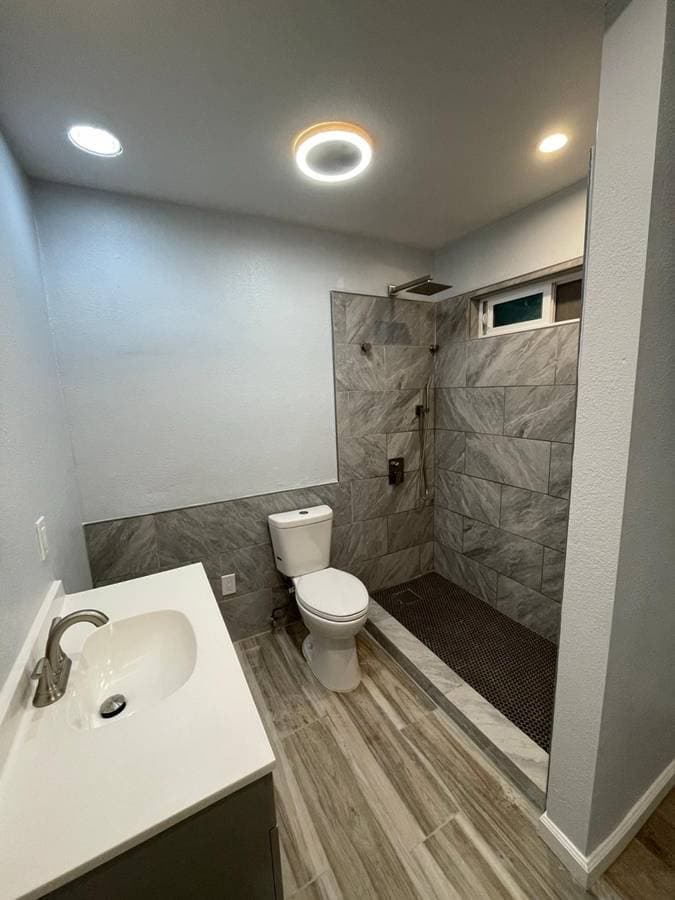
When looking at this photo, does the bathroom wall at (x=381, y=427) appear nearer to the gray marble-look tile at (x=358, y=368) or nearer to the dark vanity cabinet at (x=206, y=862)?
the gray marble-look tile at (x=358, y=368)

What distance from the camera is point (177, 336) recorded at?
1796 millimetres

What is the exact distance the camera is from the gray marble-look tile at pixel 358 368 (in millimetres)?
2225

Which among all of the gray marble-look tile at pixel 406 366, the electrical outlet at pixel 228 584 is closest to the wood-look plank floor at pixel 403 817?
the electrical outlet at pixel 228 584

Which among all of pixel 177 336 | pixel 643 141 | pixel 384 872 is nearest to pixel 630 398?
pixel 643 141

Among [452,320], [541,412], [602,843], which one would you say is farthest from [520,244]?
[602,843]

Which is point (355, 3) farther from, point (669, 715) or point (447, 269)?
point (669, 715)

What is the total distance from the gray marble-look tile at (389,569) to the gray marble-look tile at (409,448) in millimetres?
648

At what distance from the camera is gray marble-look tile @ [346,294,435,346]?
2.24m

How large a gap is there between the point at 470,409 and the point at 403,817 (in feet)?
6.63

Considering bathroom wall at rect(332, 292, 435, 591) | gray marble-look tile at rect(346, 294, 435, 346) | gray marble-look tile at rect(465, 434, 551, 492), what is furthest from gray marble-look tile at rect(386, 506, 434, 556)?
gray marble-look tile at rect(346, 294, 435, 346)

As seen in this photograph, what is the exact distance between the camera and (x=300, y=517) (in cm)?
206

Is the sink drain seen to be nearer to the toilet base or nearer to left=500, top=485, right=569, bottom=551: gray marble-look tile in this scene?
the toilet base

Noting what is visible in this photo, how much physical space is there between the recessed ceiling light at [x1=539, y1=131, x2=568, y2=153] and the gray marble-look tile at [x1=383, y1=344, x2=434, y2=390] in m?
1.18

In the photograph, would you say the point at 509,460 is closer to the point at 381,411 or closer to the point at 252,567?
the point at 381,411
